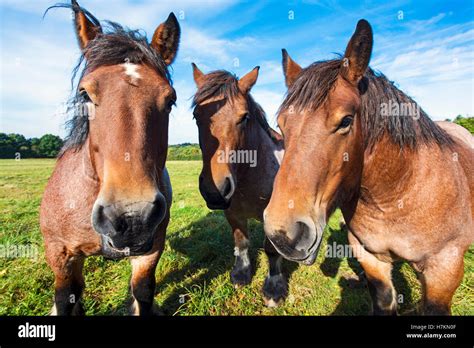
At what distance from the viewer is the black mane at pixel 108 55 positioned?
2229 millimetres

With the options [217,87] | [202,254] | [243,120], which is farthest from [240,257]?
[217,87]

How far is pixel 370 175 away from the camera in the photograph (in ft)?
8.00

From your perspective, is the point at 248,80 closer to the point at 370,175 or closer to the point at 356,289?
the point at 370,175

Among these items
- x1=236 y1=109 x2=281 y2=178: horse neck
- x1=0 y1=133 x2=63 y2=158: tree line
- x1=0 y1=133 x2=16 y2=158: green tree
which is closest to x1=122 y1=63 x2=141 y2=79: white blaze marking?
x1=236 y1=109 x2=281 y2=178: horse neck

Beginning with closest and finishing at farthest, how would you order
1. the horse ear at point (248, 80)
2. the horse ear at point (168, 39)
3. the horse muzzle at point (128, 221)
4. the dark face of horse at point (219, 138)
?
the horse muzzle at point (128, 221) < the horse ear at point (168, 39) < the dark face of horse at point (219, 138) < the horse ear at point (248, 80)

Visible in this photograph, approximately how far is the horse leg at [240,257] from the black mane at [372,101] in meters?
2.87

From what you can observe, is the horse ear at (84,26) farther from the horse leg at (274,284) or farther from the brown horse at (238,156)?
the horse leg at (274,284)

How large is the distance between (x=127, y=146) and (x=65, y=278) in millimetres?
1981

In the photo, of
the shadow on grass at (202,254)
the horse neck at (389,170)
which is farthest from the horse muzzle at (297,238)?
the shadow on grass at (202,254)

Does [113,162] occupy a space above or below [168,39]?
below

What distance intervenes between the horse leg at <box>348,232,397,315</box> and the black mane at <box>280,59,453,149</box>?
140 centimetres

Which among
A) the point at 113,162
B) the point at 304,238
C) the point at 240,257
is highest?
the point at 113,162

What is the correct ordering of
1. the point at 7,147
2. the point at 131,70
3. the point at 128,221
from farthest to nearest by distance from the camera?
1. the point at 7,147
2. the point at 131,70
3. the point at 128,221

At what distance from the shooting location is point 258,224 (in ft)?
23.8
